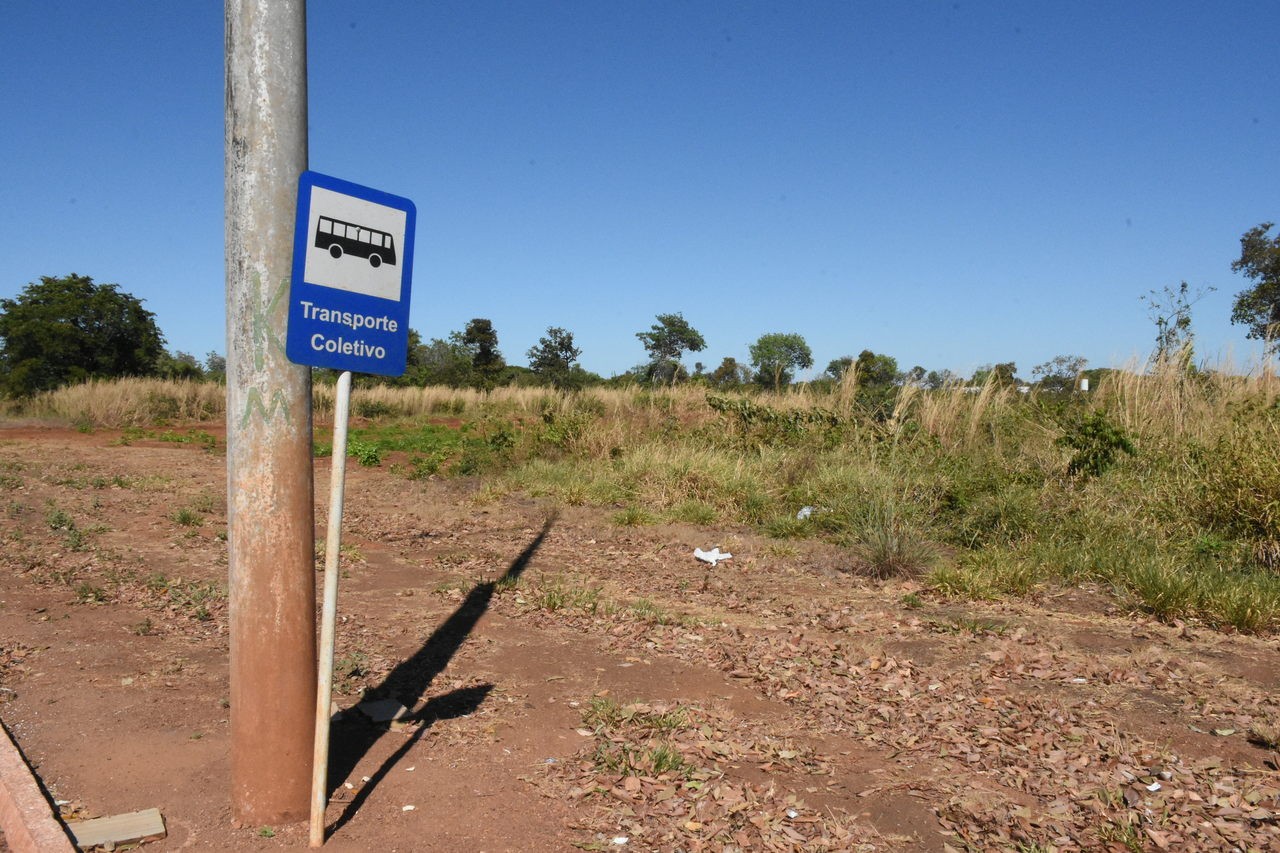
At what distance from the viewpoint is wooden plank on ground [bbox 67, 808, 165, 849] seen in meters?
3.24

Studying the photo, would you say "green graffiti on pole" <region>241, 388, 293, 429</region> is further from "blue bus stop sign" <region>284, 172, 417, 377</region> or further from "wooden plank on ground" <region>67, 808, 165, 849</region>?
"wooden plank on ground" <region>67, 808, 165, 849</region>

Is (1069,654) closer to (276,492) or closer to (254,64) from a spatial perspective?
(276,492)

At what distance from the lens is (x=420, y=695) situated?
485 cm

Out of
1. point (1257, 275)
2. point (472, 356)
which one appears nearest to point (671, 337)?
point (472, 356)

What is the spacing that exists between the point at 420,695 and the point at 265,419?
2168mm

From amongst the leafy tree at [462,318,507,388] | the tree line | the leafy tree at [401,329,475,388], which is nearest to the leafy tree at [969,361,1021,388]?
the tree line

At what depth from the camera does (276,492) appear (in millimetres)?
3287

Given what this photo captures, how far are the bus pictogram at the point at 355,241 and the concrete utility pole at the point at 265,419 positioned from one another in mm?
219

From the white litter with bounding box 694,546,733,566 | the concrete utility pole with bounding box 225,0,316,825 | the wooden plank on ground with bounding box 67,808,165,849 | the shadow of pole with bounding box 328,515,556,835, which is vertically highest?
the concrete utility pole with bounding box 225,0,316,825

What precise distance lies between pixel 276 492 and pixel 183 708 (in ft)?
6.37

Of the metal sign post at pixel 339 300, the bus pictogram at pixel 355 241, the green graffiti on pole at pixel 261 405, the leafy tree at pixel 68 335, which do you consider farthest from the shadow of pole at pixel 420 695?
the leafy tree at pixel 68 335

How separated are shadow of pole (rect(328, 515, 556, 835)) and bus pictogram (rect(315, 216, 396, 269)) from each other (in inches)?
84.3

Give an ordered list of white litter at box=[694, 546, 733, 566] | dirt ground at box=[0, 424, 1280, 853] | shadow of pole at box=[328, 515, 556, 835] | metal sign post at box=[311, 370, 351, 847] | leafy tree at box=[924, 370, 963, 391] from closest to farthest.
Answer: metal sign post at box=[311, 370, 351, 847] → dirt ground at box=[0, 424, 1280, 853] → shadow of pole at box=[328, 515, 556, 835] → white litter at box=[694, 546, 733, 566] → leafy tree at box=[924, 370, 963, 391]

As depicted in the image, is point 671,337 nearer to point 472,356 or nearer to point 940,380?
point 472,356
